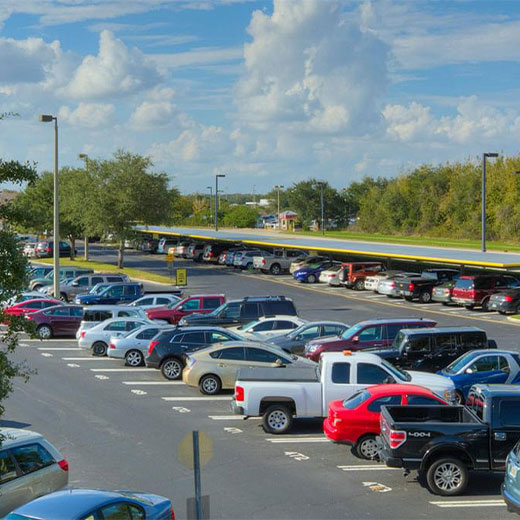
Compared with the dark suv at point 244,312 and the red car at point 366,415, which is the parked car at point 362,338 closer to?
the dark suv at point 244,312

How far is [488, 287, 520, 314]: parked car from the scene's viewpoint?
121ft

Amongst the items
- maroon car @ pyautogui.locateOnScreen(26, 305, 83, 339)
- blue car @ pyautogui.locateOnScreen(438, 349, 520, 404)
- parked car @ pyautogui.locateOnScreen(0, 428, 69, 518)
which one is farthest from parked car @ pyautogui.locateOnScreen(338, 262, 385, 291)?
parked car @ pyautogui.locateOnScreen(0, 428, 69, 518)

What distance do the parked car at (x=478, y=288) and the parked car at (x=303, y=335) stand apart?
1490cm

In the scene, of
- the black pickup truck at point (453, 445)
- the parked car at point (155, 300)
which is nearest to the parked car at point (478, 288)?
the parked car at point (155, 300)

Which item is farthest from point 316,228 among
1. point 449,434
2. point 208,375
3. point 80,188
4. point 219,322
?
point 449,434

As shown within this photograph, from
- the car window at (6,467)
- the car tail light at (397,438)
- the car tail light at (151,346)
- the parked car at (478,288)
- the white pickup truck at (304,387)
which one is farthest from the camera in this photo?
the parked car at (478,288)

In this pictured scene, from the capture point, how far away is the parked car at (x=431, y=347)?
71.5ft

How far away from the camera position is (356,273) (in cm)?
4812

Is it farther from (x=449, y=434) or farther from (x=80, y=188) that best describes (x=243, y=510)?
(x=80, y=188)

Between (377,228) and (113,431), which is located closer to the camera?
(113,431)

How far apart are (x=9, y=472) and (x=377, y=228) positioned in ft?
325

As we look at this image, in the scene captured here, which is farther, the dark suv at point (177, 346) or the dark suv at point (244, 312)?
the dark suv at point (244, 312)

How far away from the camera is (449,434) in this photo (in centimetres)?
1288

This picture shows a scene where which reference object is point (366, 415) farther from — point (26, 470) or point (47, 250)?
point (47, 250)
